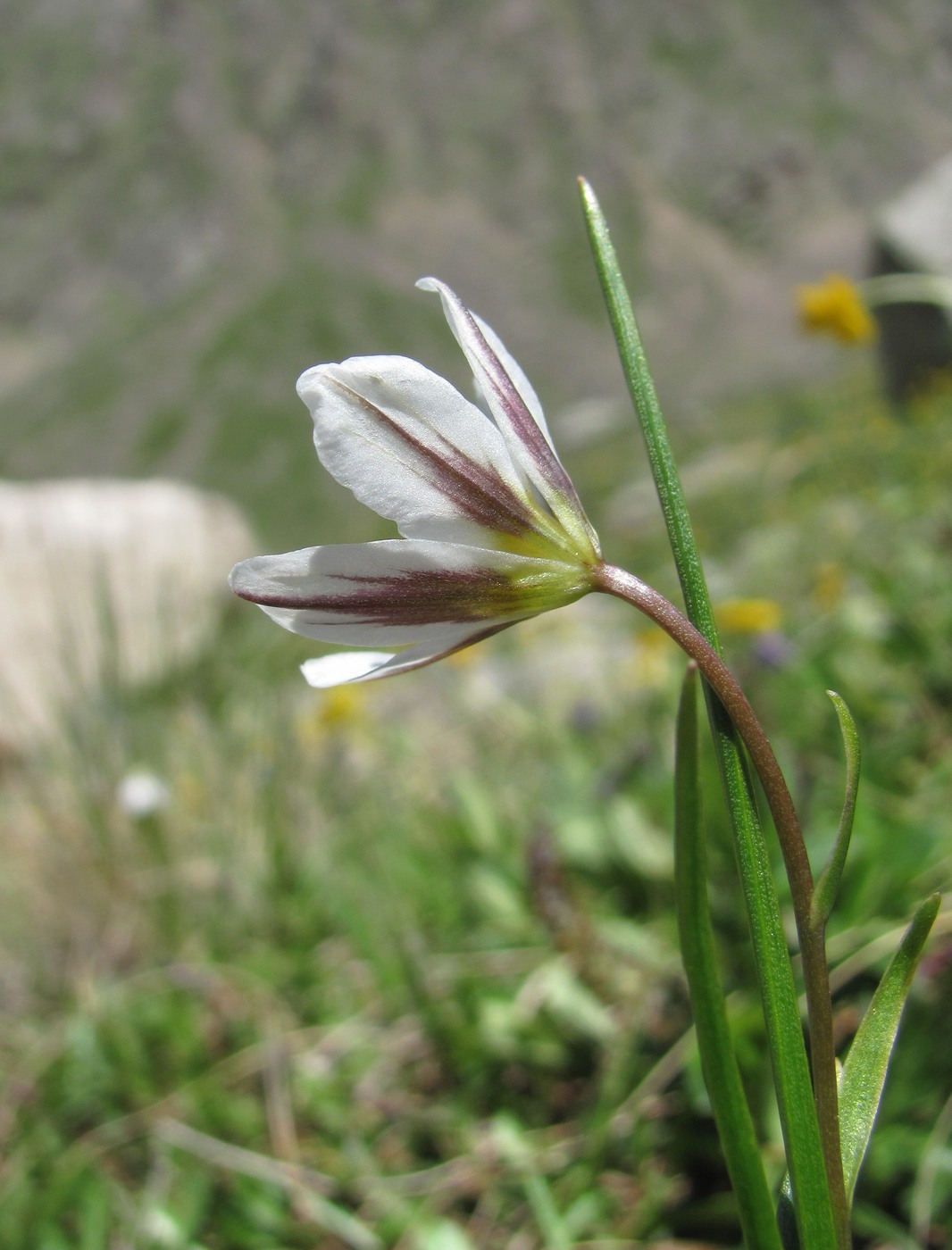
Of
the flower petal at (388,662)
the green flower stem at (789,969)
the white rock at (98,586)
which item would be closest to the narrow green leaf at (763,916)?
the green flower stem at (789,969)

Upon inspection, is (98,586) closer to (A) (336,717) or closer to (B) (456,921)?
(A) (336,717)

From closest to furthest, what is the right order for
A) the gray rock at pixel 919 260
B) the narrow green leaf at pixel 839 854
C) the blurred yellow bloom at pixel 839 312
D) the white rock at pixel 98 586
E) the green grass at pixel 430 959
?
the narrow green leaf at pixel 839 854
the green grass at pixel 430 959
the white rock at pixel 98 586
the blurred yellow bloom at pixel 839 312
the gray rock at pixel 919 260

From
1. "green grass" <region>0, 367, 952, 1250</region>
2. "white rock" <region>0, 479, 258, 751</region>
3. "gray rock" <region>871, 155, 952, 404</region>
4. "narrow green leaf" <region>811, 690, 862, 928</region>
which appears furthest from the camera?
"gray rock" <region>871, 155, 952, 404</region>

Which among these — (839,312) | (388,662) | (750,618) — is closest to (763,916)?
(388,662)

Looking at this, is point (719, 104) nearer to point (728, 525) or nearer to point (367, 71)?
point (367, 71)

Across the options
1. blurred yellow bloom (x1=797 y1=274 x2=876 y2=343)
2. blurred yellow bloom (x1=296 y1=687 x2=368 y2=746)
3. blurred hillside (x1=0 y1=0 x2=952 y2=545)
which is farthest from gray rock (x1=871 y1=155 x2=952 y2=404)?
blurred hillside (x1=0 y1=0 x2=952 y2=545)

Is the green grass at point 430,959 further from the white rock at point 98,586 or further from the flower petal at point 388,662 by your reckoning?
the flower petal at point 388,662

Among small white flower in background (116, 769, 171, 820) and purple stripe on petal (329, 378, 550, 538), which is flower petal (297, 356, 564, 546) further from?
small white flower in background (116, 769, 171, 820)
